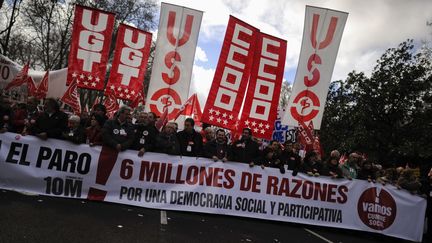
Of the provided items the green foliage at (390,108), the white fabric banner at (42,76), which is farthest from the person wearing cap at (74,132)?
the green foliage at (390,108)

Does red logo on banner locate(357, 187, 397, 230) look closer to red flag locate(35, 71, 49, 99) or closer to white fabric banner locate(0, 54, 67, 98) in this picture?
white fabric banner locate(0, 54, 67, 98)

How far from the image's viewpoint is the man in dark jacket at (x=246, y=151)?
8.91 meters

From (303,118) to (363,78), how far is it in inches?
1188

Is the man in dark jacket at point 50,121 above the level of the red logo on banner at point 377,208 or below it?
above

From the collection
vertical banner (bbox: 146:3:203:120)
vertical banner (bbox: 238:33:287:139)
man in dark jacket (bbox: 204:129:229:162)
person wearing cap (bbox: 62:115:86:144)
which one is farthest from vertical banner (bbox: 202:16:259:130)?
person wearing cap (bbox: 62:115:86:144)

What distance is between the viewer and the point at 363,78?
1518 inches

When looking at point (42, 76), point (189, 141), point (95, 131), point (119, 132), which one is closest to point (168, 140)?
point (189, 141)

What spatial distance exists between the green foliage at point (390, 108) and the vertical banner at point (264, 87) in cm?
2390

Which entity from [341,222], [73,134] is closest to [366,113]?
[341,222]

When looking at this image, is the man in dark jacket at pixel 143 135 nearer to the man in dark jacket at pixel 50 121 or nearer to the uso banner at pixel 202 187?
the uso banner at pixel 202 187

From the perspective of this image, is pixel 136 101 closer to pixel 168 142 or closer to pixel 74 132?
pixel 168 142

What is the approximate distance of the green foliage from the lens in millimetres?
33531

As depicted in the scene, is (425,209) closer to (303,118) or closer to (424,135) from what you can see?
(303,118)

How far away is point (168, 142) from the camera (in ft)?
27.5
